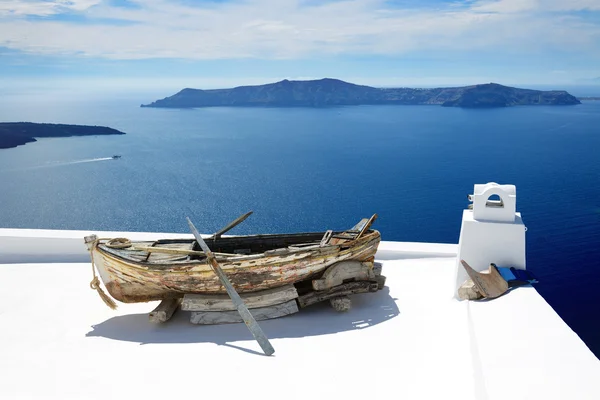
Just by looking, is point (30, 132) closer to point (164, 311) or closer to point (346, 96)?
point (346, 96)

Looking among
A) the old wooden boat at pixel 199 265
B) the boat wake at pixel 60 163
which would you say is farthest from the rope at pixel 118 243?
the boat wake at pixel 60 163

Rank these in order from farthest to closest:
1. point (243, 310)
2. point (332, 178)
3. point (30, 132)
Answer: point (30, 132)
point (332, 178)
point (243, 310)

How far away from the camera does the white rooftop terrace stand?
10.3ft

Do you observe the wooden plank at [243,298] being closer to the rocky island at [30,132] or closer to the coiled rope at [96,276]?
the coiled rope at [96,276]

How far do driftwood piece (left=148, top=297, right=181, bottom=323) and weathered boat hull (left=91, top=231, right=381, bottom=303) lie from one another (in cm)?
6

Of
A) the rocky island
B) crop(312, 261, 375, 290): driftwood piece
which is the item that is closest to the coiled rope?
crop(312, 261, 375, 290): driftwood piece

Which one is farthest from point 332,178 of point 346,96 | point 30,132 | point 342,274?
point 346,96

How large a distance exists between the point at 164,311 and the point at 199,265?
20.1 inches

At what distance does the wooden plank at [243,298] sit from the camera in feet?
14.7

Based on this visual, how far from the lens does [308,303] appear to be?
4637mm

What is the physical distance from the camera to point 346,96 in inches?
2889

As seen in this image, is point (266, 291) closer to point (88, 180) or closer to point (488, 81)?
point (88, 180)

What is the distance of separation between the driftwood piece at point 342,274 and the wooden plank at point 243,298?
0.80 ft

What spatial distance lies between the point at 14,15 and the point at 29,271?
46302 mm
